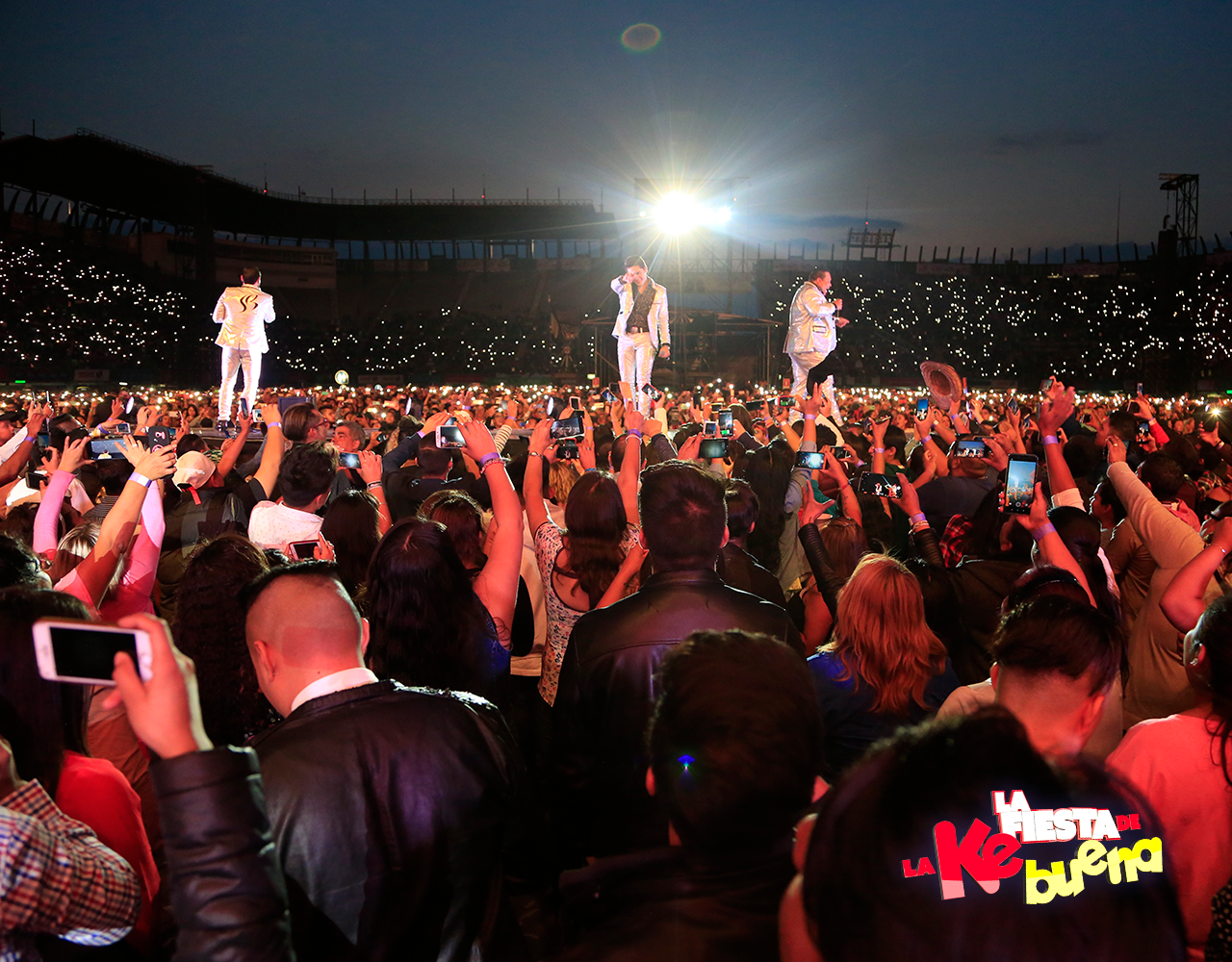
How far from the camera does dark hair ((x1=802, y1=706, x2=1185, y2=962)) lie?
110 cm

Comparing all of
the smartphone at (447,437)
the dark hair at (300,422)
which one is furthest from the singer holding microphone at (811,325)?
the dark hair at (300,422)

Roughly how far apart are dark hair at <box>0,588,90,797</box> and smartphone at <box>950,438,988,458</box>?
5.10 meters

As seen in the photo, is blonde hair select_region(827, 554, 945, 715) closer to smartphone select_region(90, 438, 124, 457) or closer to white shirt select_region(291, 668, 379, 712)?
white shirt select_region(291, 668, 379, 712)

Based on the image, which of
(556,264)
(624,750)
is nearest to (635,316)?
(624,750)

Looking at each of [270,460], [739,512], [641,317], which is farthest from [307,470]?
[641,317]

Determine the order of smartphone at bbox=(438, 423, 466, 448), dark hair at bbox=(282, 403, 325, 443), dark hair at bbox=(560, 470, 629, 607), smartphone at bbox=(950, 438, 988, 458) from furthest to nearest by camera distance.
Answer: dark hair at bbox=(282, 403, 325, 443)
smartphone at bbox=(438, 423, 466, 448)
smartphone at bbox=(950, 438, 988, 458)
dark hair at bbox=(560, 470, 629, 607)

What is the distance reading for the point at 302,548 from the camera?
4.00 m

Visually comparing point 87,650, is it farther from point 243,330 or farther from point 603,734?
point 243,330

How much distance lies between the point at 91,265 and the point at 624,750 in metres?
44.0

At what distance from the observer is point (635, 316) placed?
12.8 m

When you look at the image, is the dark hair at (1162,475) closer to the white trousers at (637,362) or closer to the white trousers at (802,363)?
the white trousers at (637,362)

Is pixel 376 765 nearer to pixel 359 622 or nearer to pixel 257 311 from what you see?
pixel 359 622

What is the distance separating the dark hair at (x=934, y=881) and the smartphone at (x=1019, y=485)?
2.79m

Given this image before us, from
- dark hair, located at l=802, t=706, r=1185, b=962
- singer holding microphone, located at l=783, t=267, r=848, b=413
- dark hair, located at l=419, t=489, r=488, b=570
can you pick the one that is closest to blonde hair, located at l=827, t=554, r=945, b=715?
dark hair, located at l=419, t=489, r=488, b=570
